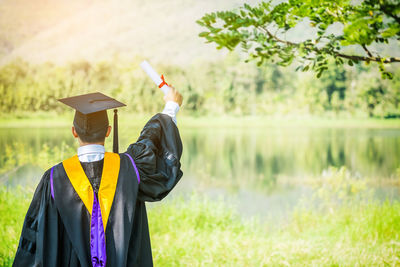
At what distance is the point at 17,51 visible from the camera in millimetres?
6492

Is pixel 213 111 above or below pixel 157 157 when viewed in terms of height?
above

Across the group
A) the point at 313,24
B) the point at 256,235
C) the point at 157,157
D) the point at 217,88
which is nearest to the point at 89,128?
the point at 157,157

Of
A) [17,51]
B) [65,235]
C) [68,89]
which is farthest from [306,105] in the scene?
[65,235]

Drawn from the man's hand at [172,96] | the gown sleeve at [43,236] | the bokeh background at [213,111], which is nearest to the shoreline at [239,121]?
the bokeh background at [213,111]

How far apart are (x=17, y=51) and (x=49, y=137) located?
139cm

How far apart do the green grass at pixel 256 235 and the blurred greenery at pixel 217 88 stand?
1752 mm

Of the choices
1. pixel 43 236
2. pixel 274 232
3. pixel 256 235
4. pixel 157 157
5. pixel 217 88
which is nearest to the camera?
pixel 43 236

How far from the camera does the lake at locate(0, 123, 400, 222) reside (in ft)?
20.1

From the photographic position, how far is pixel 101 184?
6.36ft

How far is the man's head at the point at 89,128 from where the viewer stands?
1.96 metres

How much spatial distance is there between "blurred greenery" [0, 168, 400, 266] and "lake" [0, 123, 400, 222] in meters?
0.32

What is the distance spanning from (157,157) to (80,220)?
49cm

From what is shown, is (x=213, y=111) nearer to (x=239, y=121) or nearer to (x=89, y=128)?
(x=239, y=121)

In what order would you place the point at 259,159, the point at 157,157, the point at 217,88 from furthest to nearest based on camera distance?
1. the point at 217,88
2. the point at 259,159
3. the point at 157,157
